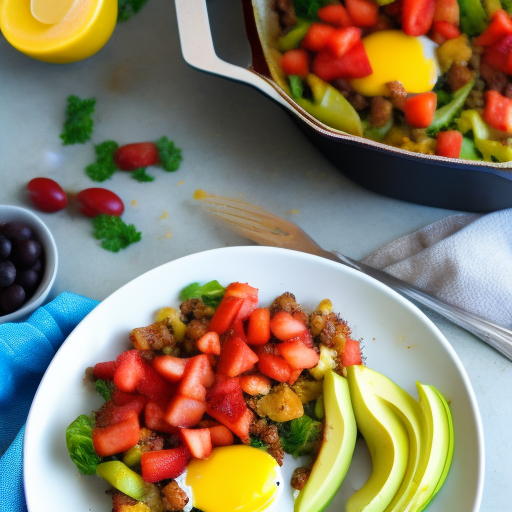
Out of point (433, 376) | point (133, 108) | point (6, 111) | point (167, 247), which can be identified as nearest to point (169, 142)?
point (133, 108)

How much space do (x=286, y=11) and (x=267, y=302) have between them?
965 millimetres

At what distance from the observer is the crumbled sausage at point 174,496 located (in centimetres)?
144

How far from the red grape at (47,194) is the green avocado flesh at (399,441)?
1.07 metres

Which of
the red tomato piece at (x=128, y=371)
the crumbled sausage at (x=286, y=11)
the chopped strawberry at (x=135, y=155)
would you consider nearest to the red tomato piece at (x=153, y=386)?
the red tomato piece at (x=128, y=371)

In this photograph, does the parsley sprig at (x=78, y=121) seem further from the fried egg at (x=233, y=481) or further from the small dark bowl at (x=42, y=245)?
the fried egg at (x=233, y=481)

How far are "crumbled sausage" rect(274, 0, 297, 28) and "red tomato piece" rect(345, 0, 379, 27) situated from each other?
0.18 m

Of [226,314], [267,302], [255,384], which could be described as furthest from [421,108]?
[255,384]

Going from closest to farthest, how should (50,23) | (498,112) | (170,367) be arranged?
(170,367) → (498,112) → (50,23)

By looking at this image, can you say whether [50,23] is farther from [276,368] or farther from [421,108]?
[276,368]

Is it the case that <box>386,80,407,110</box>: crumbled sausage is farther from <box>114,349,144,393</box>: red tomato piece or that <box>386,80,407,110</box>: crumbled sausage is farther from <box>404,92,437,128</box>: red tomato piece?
<box>114,349,144,393</box>: red tomato piece

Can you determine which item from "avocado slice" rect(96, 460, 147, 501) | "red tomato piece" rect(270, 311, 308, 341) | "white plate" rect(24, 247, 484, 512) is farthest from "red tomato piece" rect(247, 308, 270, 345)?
"avocado slice" rect(96, 460, 147, 501)

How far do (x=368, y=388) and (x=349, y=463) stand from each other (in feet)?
0.66

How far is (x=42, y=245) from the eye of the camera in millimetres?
1810

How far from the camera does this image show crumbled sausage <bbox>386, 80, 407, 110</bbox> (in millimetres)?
1775
